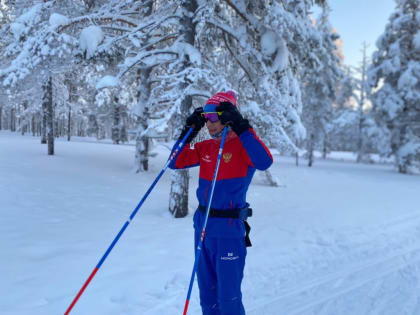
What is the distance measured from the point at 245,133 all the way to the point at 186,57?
5388 mm

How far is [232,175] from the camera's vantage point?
99.7 inches

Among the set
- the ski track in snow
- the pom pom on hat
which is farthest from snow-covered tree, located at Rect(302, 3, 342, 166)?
the pom pom on hat

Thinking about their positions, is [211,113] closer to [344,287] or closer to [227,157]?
[227,157]

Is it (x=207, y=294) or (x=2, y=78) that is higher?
(x=2, y=78)

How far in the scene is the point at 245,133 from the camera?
2412 mm

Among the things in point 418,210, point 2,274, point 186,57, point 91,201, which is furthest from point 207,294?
point 418,210

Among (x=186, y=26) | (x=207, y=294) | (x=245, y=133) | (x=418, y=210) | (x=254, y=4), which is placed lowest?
(x=418, y=210)

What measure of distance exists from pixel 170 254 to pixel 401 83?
23.0 m

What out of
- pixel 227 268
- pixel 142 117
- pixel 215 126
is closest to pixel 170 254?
pixel 227 268

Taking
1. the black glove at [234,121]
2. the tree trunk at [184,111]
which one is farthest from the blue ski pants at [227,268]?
the tree trunk at [184,111]

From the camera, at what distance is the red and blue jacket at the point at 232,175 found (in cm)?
240

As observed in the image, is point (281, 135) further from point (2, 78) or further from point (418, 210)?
point (2, 78)

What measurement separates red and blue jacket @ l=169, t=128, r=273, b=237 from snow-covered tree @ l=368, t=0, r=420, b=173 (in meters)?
23.9

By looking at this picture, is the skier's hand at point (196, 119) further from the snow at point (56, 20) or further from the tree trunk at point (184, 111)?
the snow at point (56, 20)
